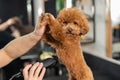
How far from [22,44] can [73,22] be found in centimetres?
18

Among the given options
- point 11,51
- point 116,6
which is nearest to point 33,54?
point 116,6

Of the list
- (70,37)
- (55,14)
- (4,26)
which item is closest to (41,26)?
(70,37)

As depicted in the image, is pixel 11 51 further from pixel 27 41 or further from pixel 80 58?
pixel 80 58

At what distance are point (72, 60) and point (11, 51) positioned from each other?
208 mm

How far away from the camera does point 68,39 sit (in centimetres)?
68

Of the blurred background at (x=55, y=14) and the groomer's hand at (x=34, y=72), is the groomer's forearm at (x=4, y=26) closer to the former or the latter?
the blurred background at (x=55, y=14)

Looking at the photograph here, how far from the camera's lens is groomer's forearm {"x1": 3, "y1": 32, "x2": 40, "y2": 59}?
0.72 m

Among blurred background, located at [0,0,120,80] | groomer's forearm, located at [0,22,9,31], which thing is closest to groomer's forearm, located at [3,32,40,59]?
blurred background, located at [0,0,120,80]

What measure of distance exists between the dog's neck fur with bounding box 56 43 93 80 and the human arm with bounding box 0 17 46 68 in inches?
2.8

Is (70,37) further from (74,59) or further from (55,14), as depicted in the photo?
(55,14)

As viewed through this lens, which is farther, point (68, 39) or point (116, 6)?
point (116, 6)

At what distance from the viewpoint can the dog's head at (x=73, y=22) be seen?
0.65 metres

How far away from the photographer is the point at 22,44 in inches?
29.4

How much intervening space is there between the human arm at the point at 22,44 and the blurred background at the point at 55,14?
1.62 feet
